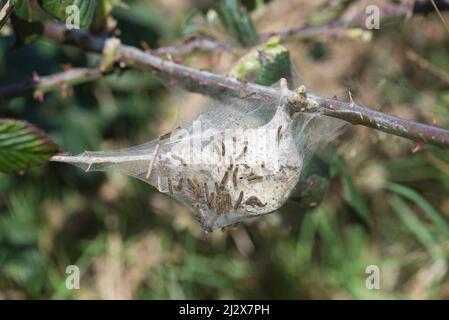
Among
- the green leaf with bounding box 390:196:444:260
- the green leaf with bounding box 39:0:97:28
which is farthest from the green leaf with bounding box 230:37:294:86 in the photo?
the green leaf with bounding box 390:196:444:260

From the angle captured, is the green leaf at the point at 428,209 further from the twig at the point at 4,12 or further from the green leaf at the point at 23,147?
the twig at the point at 4,12

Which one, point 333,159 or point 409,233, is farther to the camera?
point 409,233

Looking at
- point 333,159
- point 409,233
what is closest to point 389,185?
point 409,233

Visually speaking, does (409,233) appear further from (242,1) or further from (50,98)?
(50,98)

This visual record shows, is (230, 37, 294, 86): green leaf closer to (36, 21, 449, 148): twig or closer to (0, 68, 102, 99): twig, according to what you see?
(36, 21, 449, 148): twig

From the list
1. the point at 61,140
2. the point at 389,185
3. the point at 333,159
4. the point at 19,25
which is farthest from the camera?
the point at 61,140
